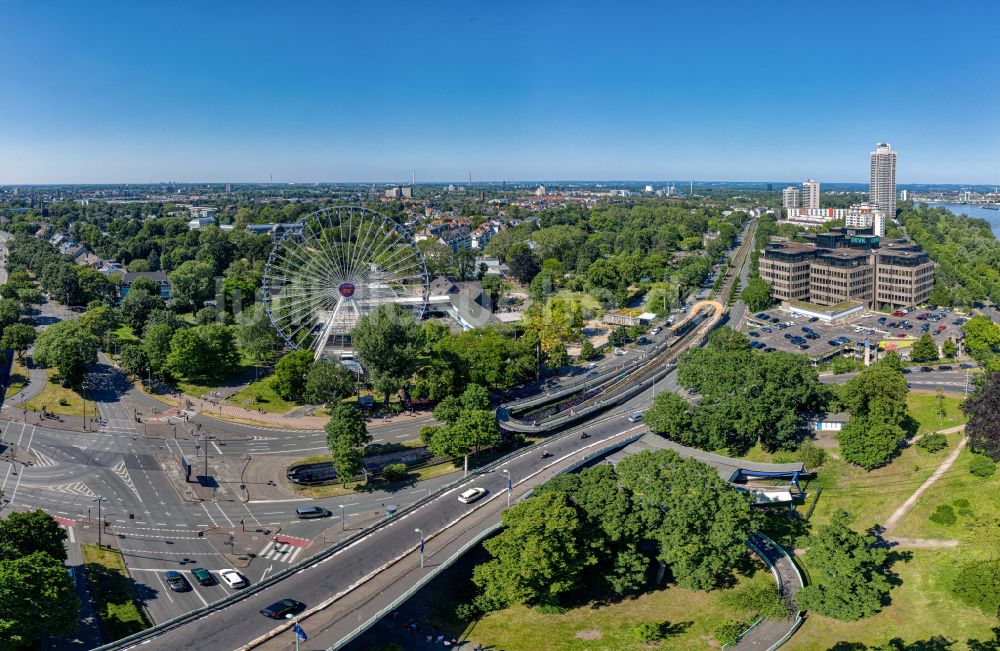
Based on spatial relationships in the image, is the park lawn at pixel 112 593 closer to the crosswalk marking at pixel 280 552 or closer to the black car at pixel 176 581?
the black car at pixel 176 581

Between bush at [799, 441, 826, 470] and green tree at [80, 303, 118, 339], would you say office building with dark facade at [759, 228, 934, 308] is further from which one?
green tree at [80, 303, 118, 339]

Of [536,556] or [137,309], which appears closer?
[536,556]

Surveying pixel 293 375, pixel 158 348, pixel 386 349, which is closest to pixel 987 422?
pixel 386 349

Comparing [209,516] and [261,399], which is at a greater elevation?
[261,399]

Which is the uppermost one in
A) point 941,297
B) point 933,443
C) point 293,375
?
point 941,297

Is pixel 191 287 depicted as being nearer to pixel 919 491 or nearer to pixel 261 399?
pixel 261 399

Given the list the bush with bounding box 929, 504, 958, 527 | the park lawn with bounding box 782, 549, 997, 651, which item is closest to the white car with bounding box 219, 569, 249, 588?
the park lawn with bounding box 782, 549, 997, 651
